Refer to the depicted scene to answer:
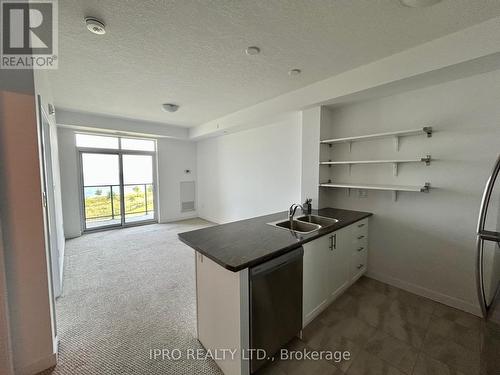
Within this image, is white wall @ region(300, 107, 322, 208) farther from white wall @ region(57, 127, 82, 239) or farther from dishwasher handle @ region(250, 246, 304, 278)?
white wall @ region(57, 127, 82, 239)

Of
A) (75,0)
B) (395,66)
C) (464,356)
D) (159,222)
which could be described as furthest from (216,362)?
(159,222)

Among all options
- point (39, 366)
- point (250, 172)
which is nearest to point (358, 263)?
point (250, 172)

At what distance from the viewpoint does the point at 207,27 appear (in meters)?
1.67

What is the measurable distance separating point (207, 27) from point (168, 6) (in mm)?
323

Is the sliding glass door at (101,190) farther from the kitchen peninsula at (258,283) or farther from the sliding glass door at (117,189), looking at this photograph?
the kitchen peninsula at (258,283)

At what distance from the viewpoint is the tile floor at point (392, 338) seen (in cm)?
150

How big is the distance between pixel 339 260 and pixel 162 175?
506 centimetres

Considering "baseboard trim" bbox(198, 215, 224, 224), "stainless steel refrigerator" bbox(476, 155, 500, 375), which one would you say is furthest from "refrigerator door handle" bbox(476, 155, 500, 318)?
"baseboard trim" bbox(198, 215, 224, 224)

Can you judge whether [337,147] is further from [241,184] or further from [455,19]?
[241,184]

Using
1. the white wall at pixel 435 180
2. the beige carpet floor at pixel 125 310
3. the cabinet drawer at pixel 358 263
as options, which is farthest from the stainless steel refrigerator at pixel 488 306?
the beige carpet floor at pixel 125 310

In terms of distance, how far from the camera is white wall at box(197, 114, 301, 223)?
3.76 meters

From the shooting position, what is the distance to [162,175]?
5.69 m

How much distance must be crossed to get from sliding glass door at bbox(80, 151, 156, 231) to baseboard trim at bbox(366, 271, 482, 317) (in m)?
5.49

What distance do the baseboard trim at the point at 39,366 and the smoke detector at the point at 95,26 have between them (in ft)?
8.44
